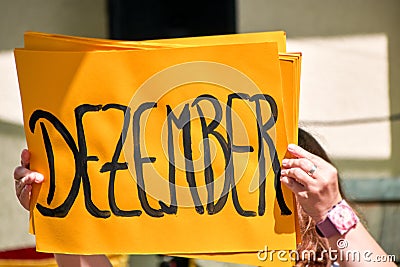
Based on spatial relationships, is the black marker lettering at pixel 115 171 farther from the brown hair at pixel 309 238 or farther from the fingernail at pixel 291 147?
the brown hair at pixel 309 238

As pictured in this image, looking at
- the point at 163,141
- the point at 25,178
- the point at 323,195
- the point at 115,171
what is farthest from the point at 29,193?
the point at 323,195

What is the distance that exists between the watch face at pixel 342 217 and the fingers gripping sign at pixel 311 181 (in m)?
0.01

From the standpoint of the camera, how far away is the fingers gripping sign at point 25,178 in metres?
1.80

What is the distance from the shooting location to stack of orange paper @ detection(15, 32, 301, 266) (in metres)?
1.75

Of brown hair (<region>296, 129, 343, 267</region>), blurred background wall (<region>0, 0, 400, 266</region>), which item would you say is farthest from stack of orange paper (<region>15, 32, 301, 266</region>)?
blurred background wall (<region>0, 0, 400, 266</region>)

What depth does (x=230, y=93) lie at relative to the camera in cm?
176

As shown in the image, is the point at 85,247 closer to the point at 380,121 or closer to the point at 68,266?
the point at 68,266

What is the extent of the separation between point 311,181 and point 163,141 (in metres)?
0.32

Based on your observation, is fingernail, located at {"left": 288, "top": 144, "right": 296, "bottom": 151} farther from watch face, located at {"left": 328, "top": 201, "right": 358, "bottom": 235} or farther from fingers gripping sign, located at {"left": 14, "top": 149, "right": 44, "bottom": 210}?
fingers gripping sign, located at {"left": 14, "top": 149, "right": 44, "bottom": 210}

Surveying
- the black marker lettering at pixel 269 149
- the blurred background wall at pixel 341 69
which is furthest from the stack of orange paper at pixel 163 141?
the blurred background wall at pixel 341 69

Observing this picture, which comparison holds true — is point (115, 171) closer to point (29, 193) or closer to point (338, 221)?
point (29, 193)

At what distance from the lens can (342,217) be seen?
5.60 ft

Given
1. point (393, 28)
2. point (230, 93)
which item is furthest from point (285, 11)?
point (230, 93)

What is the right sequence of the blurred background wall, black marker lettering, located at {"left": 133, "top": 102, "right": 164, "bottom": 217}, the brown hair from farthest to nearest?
the blurred background wall
the brown hair
black marker lettering, located at {"left": 133, "top": 102, "right": 164, "bottom": 217}
